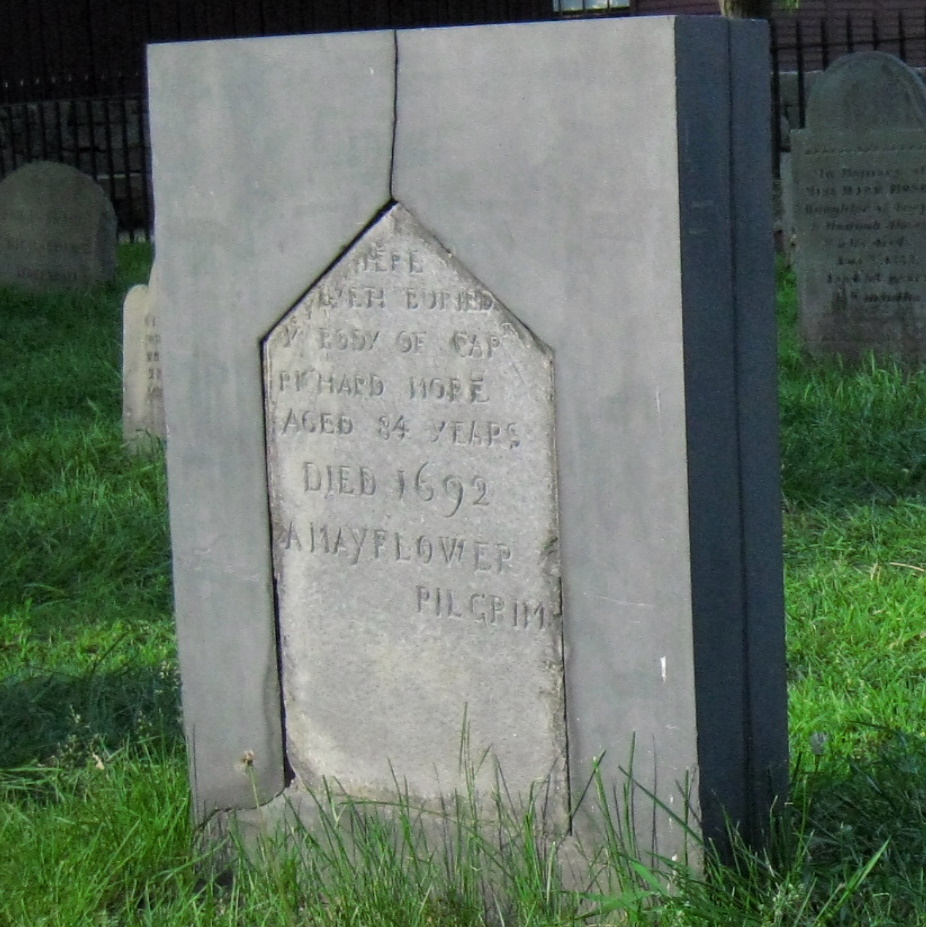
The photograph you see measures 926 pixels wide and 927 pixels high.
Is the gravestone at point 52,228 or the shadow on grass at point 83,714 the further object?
the gravestone at point 52,228

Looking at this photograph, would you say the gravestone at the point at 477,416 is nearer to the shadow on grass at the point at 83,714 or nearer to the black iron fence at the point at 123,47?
the shadow on grass at the point at 83,714

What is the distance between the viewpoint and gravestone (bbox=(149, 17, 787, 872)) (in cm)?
230

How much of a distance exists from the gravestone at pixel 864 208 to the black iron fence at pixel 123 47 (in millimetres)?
8003

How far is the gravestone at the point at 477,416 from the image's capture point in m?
2.30

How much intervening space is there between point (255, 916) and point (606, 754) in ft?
2.04

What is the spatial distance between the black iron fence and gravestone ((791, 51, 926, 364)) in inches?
315

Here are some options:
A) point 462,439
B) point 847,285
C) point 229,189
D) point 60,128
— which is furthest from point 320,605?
point 60,128

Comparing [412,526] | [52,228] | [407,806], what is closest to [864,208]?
[412,526]

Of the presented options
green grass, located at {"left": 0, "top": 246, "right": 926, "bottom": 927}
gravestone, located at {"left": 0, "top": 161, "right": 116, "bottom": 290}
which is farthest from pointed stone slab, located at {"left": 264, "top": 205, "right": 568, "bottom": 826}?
gravestone, located at {"left": 0, "top": 161, "right": 116, "bottom": 290}

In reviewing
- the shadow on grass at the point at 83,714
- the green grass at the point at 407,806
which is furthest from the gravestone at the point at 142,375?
the shadow on grass at the point at 83,714

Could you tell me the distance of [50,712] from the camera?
3.73 m

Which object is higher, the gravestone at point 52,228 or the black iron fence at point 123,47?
the black iron fence at point 123,47

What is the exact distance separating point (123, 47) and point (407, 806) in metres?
16.8

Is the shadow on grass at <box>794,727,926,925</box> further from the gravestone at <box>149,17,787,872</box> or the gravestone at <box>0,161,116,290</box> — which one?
the gravestone at <box>0,161,116,290</box>
